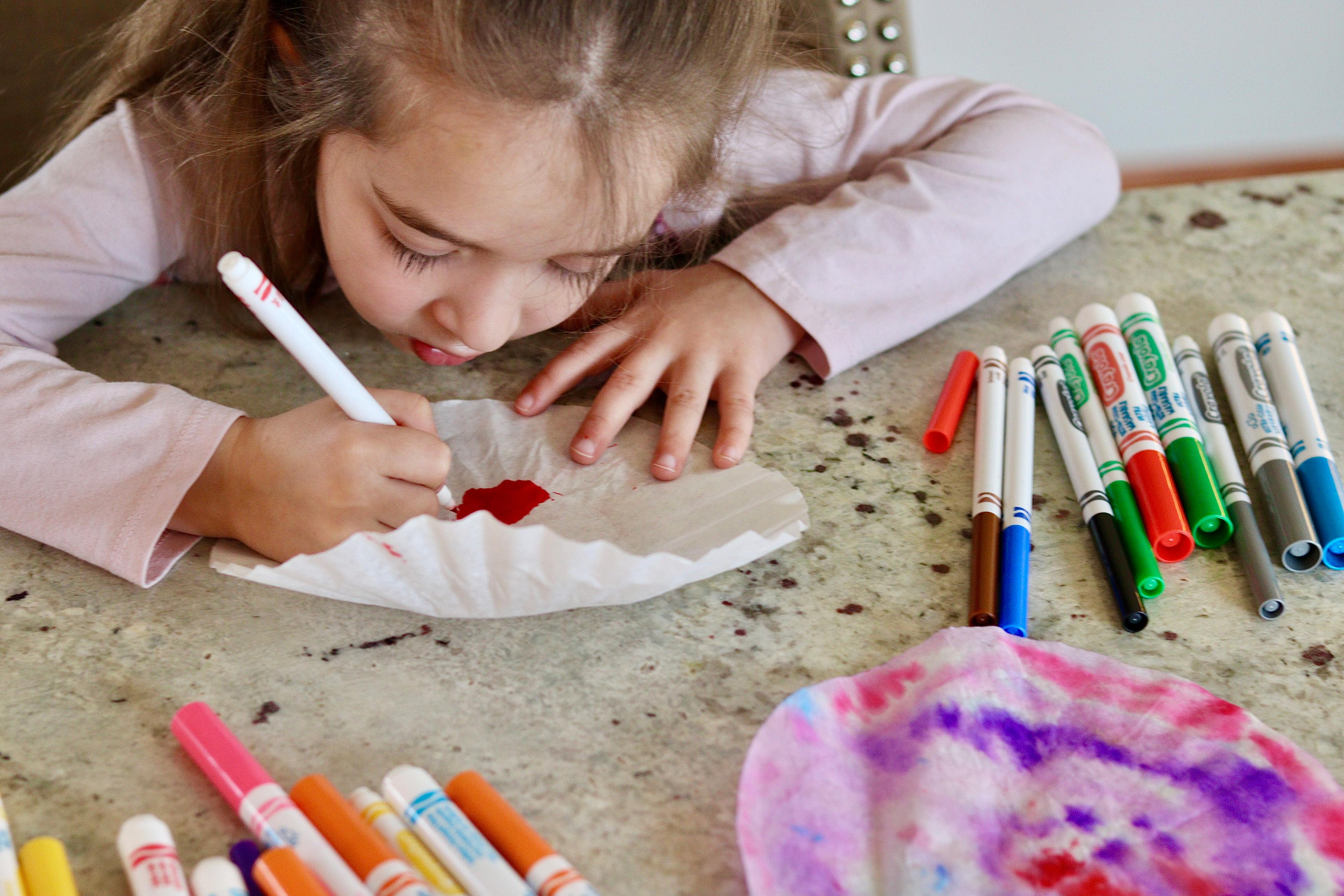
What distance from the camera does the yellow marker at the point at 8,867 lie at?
35 cm

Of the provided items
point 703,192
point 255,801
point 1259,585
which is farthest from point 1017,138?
point 255,801

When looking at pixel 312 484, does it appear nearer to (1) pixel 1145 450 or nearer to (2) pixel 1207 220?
Answer: (1) pixel 1145 450

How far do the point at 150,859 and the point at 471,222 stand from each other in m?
0.28

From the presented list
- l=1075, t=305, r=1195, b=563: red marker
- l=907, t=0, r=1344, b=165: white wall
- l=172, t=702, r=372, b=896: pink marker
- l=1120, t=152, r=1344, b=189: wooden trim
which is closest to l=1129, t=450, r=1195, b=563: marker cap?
l=1075, t=305, r=1195, b=563: red marker

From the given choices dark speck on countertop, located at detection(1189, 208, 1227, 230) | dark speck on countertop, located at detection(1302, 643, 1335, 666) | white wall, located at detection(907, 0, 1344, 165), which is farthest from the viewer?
white wall, located at detection(907, 0, 1344, 165)

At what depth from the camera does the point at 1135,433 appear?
21.7 inches

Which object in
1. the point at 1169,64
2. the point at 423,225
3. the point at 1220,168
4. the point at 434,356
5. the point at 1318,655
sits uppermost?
the point at 423,225

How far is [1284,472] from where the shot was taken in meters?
0.53

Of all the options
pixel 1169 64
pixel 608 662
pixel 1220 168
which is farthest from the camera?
pixel 1220 168

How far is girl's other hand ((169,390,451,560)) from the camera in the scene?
19.8 inches

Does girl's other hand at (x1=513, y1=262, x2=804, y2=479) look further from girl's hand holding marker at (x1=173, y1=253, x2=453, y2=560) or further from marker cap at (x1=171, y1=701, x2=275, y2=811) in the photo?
marker cap at (x1=171, y1=701, x2=275, y2=811)

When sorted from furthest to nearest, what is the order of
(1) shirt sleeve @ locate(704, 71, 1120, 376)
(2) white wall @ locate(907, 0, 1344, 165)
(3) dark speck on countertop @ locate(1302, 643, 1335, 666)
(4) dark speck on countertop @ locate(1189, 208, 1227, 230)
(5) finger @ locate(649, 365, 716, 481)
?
(2) white wall @ locate(907, 0, 1344, 165) < (4) dark speck on countertop @ locate(1189, 208, 1227, 230) < (1) shirt sleeve @ locate(704, 71, 1120, 376) < (5) finger @ locate(649, 365, 716, 481) < (3) dark speck on countertop @ locate(1302, 643, 1335, 666)

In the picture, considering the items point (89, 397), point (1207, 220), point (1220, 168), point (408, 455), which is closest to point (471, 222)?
point (408, 455)

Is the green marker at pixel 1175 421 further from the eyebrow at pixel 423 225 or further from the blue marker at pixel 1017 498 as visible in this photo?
the eyebrow at pixel 423 225
